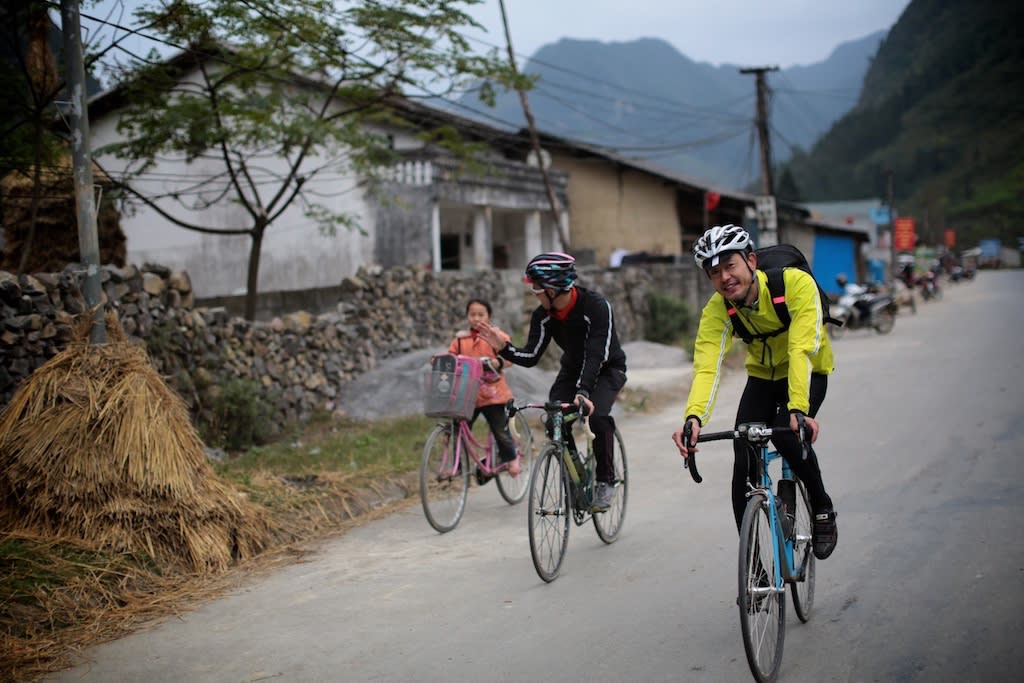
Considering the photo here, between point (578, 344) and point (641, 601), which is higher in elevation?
point (578, 344)

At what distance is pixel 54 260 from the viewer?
39.6ft

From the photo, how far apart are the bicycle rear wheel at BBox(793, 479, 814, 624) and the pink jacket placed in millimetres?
3418

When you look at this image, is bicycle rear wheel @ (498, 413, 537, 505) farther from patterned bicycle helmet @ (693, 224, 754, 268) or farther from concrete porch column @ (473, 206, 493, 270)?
concrete porch column @ (473, 206, 493, 270)

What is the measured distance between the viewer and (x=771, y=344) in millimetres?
4895

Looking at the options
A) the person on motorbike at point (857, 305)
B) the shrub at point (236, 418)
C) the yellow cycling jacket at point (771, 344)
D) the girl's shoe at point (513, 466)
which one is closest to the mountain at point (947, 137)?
the person on motorbike at point (857, 305)

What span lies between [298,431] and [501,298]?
7.68 meters

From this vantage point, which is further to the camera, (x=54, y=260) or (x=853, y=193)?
(x=853, y=193)

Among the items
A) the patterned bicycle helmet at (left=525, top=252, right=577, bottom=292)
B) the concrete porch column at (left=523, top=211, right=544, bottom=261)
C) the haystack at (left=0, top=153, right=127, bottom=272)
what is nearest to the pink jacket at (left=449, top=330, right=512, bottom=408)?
the patterned bicycle helmet at (left=525, top=252, right=577, bottom=292)

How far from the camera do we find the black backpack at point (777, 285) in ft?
15.3

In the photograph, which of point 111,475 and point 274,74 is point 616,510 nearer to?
point 111,475

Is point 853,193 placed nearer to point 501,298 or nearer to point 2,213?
point 501,298

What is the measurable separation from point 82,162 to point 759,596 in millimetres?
6255

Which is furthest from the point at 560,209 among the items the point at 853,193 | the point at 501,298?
the point at 853,193

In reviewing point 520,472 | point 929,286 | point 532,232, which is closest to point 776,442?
point 520,472
